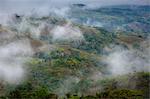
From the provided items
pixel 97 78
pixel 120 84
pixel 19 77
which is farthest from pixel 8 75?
pixel 120 84

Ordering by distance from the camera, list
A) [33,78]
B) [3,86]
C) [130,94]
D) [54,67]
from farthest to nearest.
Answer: [54,67] < [33,78] < [3,86] < [130,94]

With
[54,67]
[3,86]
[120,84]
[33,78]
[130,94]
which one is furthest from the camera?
[54,67]

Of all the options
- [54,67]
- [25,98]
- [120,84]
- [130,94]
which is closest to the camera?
[25,98]

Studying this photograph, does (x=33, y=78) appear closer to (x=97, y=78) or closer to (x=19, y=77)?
(x=19, y=77)

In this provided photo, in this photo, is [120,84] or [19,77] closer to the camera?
[120,84]

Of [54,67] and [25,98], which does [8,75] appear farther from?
[25,98]

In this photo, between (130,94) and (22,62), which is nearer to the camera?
(130,94)

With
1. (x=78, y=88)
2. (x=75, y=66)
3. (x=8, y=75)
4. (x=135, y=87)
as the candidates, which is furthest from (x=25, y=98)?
(x=75, y=66)

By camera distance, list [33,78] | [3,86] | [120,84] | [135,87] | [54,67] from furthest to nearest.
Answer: [54,67] < [33,78] < [3,86] < [120,84] < [135,87]
